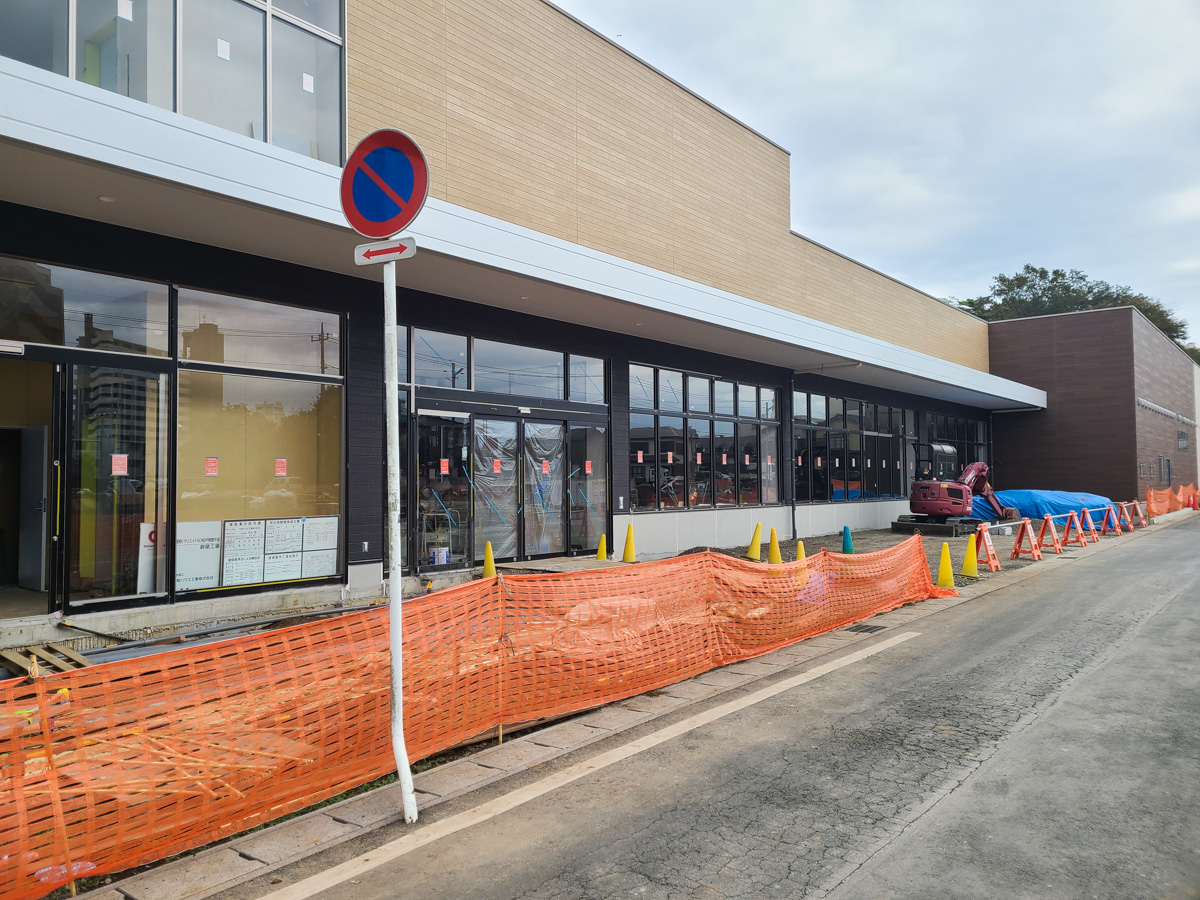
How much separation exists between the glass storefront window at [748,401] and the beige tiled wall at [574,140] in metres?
2.27

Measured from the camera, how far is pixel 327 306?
36.0ft

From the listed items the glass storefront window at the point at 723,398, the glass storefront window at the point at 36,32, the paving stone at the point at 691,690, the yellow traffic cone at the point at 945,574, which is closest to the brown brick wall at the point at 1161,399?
the glass storefront window at the point at 723,398

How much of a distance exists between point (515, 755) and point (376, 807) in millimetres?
1072

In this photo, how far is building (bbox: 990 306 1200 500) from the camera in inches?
1310

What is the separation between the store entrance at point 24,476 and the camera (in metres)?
10.1

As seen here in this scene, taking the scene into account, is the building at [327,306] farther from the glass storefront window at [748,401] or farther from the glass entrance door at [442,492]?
the glass storefront window at [748,401]

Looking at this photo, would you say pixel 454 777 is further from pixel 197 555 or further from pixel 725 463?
pixel 725 463

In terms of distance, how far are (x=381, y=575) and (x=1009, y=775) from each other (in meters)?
8.65

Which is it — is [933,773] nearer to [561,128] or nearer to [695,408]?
[561,128]

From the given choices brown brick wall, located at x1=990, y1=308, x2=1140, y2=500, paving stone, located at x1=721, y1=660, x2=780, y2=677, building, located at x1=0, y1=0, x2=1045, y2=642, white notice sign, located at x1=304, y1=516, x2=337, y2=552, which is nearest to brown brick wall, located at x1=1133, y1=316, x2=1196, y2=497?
brown brick wall, located at x1=990, y1=308, x2=1140, y2=500

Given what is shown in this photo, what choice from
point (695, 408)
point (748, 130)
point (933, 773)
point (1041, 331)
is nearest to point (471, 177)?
point (695, 408)

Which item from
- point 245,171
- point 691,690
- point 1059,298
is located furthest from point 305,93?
point 1059,298

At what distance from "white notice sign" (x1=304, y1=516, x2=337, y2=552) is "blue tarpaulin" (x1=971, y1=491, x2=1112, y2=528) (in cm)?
2152

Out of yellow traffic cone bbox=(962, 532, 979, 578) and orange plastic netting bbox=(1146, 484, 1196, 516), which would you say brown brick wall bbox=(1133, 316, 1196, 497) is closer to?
orange plastic netting bbox=(1146, 484, 1196, 516)
